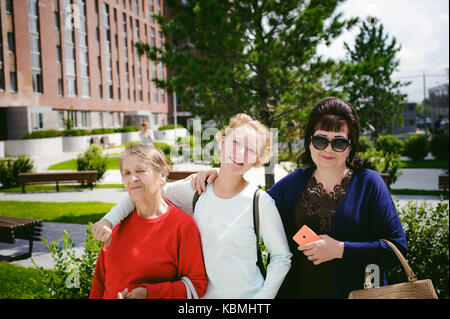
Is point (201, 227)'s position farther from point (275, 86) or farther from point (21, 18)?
point (21, 18)

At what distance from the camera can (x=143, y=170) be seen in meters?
1.67

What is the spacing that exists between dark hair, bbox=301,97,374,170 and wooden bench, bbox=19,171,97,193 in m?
10.5

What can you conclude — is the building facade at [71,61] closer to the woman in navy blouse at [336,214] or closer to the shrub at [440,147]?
the woman in navy blouse at [336,214]

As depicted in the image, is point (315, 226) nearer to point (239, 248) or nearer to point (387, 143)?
point (239, 248)

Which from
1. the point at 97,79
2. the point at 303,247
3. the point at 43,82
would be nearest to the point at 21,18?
the point at 303,247

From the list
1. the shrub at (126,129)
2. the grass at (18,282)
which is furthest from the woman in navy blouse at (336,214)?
the shrub at (126,129)

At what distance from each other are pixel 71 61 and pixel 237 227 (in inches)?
516

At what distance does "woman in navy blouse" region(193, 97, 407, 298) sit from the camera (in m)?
1.69

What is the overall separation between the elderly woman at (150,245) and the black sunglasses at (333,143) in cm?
73

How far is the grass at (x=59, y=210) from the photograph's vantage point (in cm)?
739

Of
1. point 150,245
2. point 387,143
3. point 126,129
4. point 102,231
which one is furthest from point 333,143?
point 126,129

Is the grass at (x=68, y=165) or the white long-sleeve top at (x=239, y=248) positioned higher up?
the white long-sleeve top at (x=239, y=248)

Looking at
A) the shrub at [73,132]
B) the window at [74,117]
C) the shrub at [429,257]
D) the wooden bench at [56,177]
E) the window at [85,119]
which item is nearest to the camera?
the shrub at [429,257]
